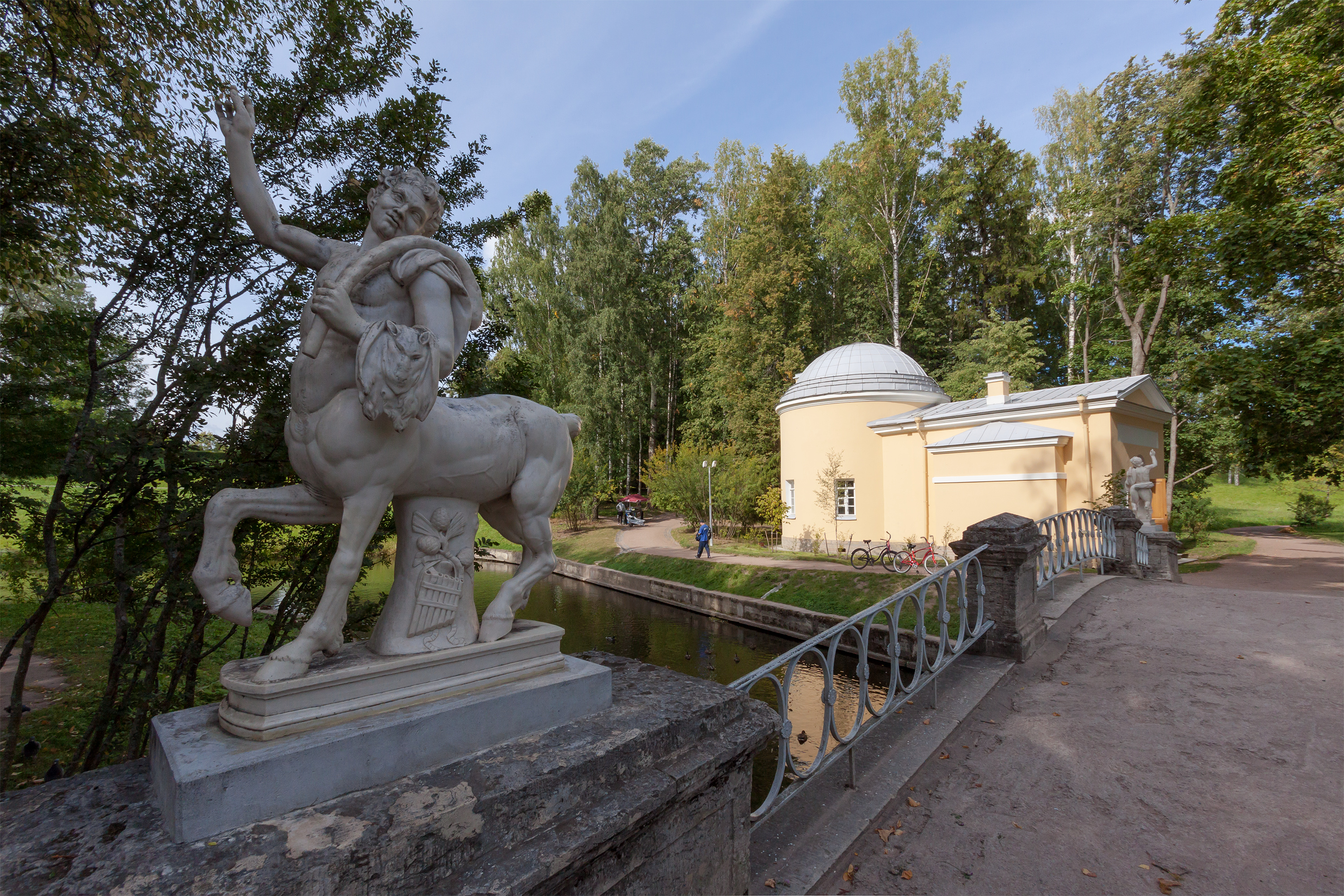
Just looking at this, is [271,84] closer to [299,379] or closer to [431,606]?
[299,379]

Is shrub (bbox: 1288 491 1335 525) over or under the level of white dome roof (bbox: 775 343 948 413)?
under

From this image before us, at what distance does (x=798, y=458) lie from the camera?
17.3 metres

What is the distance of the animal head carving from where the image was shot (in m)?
1.51

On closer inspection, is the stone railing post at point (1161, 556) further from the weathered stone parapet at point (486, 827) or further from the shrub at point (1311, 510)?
the shrub at point (1311, 510)

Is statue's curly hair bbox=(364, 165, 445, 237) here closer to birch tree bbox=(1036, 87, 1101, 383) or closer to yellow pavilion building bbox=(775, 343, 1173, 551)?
yellow pavilion building bbox=(775, 343, 1173, 551)

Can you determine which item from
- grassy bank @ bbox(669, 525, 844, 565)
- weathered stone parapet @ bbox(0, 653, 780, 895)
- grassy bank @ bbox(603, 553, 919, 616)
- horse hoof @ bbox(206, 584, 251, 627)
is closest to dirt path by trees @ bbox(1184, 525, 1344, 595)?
grassy bank @ bbox(603, 553, 919, 616)

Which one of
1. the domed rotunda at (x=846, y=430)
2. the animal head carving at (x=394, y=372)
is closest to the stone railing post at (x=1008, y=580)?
the animal head carving at (x=394, y=372)

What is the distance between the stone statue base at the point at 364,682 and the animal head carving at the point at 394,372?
2.14 ft

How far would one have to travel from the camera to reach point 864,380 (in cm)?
1641

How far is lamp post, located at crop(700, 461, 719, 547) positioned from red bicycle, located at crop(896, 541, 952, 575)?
651cm

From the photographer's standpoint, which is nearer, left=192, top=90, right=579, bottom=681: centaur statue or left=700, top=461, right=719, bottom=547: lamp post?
left=192, top=90, right=579, bottom=681: centaur statue

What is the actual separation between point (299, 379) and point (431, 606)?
29.2 inches

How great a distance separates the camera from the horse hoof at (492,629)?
1.83m

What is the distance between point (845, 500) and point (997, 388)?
4.84 m
